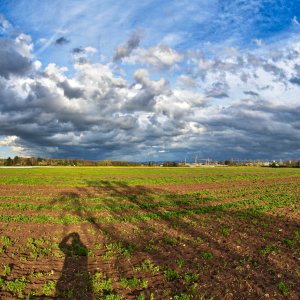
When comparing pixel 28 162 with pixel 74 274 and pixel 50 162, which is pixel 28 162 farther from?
pixel 74 274

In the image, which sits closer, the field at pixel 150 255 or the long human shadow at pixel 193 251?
the field at pixel 150 255

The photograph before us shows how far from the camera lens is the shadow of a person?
370 inches

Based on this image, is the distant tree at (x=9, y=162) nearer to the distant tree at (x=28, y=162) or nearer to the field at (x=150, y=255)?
the distant tree at (x=28, y=162)

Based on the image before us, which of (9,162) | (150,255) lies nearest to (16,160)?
(9,162)

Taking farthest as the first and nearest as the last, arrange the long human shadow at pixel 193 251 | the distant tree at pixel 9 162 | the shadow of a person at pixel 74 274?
the distant tree at pixel 9 162, the long human shadow at pixel 193 251, the shadow of a person at pixel 74 274

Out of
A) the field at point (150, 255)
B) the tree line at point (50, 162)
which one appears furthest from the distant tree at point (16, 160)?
the field at point (150, 255)

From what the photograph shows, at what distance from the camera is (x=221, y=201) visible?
29891mm

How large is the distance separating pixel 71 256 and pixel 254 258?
22.3 feet

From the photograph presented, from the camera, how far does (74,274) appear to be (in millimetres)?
10914

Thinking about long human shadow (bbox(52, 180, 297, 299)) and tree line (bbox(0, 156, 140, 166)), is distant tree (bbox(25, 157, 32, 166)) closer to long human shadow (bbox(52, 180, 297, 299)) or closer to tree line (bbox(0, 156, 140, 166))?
tree line (bbox(0, 156, 140, 166))

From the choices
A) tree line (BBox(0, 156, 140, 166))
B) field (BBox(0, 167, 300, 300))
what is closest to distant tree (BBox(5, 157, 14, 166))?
tree line (BBox(0, 156, 140, 166))

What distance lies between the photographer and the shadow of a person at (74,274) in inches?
370

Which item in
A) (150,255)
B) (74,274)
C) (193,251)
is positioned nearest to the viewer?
(74,274)

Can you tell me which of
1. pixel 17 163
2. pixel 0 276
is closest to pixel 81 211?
pixel 0 276
